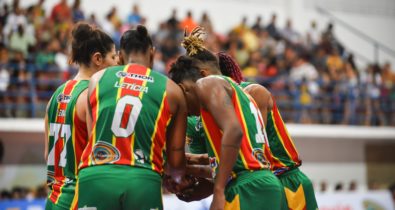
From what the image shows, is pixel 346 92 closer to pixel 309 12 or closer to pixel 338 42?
pixel 338 42

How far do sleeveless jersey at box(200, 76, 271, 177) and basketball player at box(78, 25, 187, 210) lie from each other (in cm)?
22

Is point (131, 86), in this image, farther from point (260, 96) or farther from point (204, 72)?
point (260, 96)

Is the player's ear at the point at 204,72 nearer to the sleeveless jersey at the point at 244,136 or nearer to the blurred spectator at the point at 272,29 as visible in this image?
the sleeveless jersey at the point at 244,136

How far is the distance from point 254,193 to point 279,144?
1.05 m

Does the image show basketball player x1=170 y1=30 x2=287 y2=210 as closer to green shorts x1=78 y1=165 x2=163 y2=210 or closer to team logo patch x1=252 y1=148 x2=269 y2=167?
team logo patch x1=252 y1=148 x2=269 y2=167

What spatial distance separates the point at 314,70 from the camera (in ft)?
57.5

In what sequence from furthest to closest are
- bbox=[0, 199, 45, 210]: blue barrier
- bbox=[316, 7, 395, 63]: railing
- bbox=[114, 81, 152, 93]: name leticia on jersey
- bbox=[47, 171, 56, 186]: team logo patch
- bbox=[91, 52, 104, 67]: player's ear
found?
bbox=[316, 7, 395, 63]: railing
bbox=[0, 199, 45, 210]: blue barrier
bbox=[91, 52, 104, 67]: player's ear
bbox=[47, 171, 56, 186]: team logo patch
bbox=[114, 81, 152, 93]: name leticia on jersey

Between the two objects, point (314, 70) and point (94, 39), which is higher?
point (94, 39)

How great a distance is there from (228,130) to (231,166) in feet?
0.85

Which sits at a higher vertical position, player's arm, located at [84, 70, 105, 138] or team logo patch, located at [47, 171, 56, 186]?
player's arm, located at [84, 70, 105, 138]

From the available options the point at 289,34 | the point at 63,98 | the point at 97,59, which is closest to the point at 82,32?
the point at 97,59

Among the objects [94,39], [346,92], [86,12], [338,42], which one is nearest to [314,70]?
[346,92]

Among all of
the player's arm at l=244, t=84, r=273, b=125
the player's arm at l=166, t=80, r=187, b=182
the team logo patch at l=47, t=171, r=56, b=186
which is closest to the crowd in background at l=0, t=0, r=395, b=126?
the team logo patch at l=47, t=171, r=56, b=186

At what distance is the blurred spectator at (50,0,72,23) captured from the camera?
1488 cm
